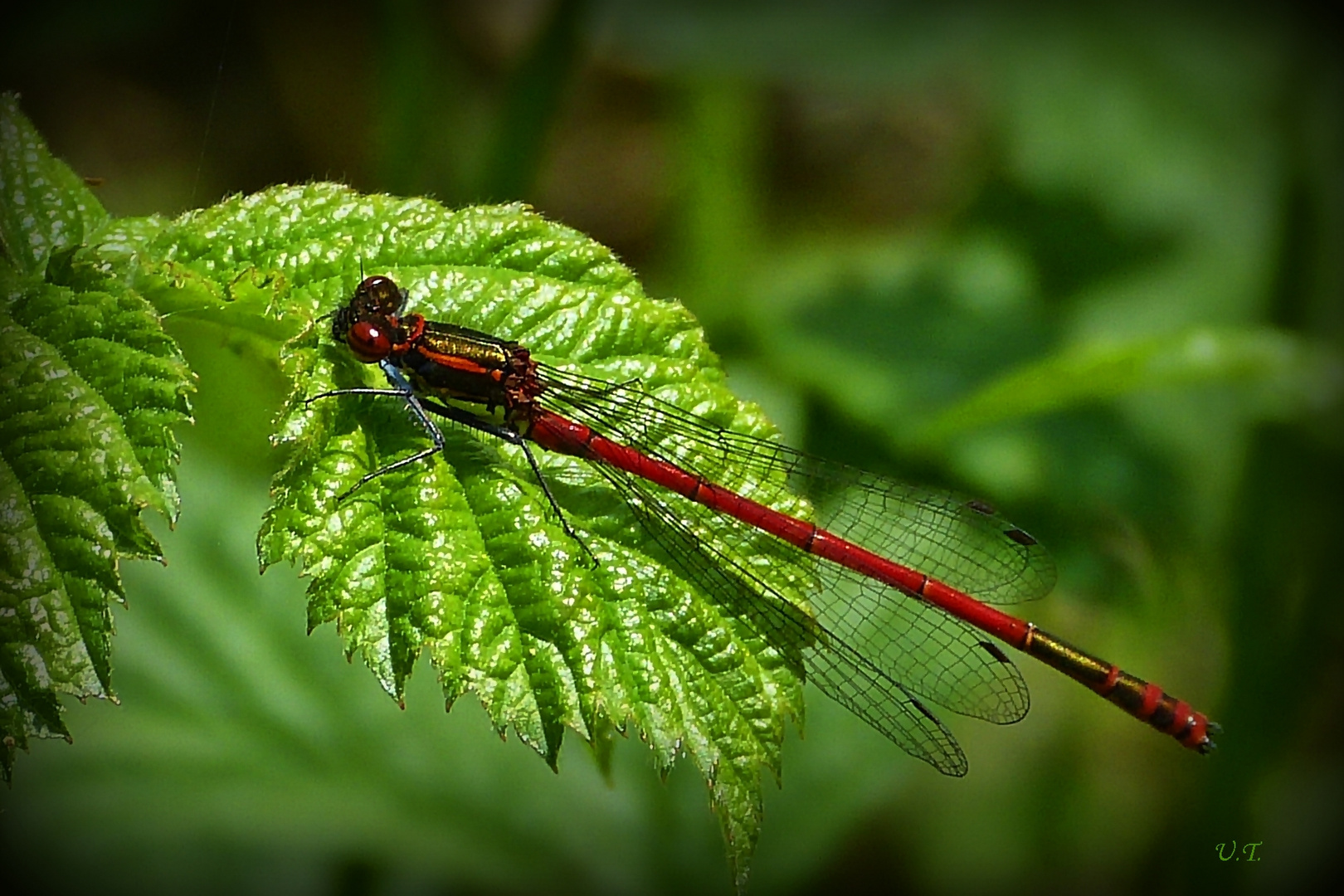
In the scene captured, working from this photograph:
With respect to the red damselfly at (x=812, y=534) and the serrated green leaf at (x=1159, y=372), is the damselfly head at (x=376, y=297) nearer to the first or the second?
the red damselfly at (x=812, y=534)

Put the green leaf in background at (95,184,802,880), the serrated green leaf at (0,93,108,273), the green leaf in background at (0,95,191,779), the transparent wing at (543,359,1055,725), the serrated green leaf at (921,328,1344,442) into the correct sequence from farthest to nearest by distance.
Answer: the serrated green leaf at (921,328,1344,442), the transparent wing at (543,359,1055,725), the serrated green leaf at (0,93,108,273), the green leaf in background at (95,184,802,880), the green leaf in background at (0,95,191,779)

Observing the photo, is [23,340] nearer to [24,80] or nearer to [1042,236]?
[24,80]

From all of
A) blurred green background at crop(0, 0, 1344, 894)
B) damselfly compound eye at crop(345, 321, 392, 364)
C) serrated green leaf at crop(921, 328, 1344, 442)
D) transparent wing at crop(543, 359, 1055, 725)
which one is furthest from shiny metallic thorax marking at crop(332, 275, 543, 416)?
serrated green leaf at crop(921, 328, 1344, 442)

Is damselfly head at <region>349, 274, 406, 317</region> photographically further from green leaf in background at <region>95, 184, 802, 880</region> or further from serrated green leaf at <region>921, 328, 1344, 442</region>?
serrated green leaf at <region>921, 328, 1344, 442</region>

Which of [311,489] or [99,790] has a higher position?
[311,489]

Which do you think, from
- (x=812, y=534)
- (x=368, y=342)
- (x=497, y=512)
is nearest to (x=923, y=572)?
(x=812, y=534)

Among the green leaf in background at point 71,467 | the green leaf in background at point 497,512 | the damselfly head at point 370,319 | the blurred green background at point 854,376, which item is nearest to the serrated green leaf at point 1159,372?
the blurred green background at point 854,376

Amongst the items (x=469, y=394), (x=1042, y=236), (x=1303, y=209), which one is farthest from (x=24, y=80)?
(x=1303, y=209)
